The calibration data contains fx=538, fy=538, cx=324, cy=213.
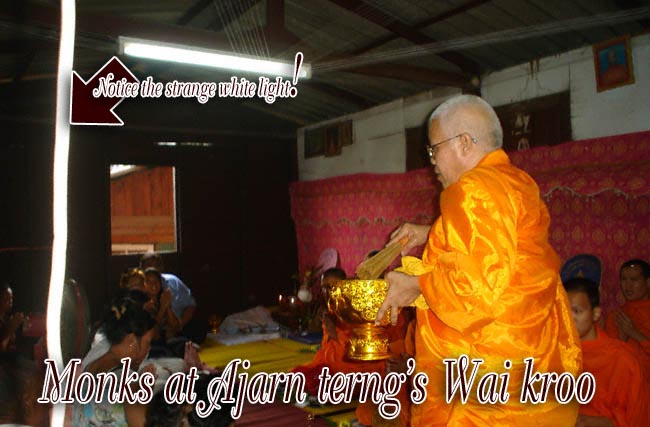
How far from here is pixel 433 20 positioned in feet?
16.7

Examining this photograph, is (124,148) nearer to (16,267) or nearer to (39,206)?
(39,206)

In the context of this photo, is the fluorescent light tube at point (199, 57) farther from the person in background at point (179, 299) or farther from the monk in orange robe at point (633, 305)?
the monk in orange robe at point (633, 305)

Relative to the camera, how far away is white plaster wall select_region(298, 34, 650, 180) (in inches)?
182

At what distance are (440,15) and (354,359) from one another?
399 cm

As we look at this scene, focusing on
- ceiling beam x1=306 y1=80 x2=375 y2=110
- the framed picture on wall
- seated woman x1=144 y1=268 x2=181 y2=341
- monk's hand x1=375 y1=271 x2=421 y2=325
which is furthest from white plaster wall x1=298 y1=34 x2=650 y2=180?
monk's hand x1=375 y1=271 x2=421 y2=325

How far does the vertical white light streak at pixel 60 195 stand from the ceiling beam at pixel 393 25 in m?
4.28

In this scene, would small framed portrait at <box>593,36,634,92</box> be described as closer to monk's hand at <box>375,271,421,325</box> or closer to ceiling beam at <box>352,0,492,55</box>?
ceiling beam at <box>352,0,492,55</box>

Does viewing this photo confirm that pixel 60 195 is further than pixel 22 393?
No

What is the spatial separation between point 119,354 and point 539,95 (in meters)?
4.68

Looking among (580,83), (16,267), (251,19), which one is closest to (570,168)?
(580,83)

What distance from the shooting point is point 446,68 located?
617cm

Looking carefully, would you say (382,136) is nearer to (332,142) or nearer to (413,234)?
(332,142)

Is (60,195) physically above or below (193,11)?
below

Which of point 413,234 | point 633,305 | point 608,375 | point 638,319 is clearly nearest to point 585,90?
point 633,305
